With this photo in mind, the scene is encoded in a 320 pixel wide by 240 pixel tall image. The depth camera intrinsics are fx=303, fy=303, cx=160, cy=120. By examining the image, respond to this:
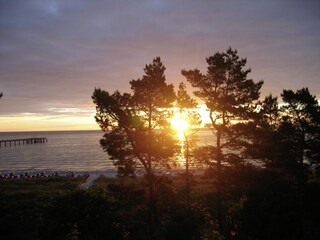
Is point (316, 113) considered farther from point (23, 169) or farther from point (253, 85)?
point (23, 169)

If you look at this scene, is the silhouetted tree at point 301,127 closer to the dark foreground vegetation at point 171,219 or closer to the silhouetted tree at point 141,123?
the dark foreground vegetation at point 171,219

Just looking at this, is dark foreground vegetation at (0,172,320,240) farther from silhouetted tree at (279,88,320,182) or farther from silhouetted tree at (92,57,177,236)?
silhouetted tree at (279,88,320,182)

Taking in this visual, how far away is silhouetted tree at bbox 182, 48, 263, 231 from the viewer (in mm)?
21500

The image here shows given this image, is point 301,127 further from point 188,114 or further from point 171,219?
point 171,219

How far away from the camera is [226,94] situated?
71.7 feet

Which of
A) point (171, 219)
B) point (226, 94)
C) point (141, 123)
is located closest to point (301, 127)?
point (226, 94)

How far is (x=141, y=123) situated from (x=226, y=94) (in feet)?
21.2

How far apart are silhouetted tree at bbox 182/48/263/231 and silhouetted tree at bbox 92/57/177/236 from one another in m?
2.60

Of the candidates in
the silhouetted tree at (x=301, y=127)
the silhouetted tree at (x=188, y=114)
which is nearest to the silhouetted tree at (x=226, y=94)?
the silhouetted tree at (x=188, y=114)

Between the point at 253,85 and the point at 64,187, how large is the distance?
34056 mm

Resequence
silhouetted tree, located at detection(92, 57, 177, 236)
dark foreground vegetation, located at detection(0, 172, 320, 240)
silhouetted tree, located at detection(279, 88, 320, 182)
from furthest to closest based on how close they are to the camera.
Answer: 1. silhouetted tree, located at detection(279, 88, 320, 182)
2. silhouetted tree, located at detection(92, 57, 177, 236)
3. dark foreground vegetation, located at detection(0, 172, 320, 240)

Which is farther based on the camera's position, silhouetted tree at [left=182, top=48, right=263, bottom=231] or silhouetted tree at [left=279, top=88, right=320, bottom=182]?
silhouetted tree at [left=279, top=88, right=320, bottom=182]

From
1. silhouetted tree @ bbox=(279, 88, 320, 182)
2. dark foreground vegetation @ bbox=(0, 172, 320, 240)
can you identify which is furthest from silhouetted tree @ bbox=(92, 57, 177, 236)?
silhouetted tree @ bbox=(279, 88, 320, 182)

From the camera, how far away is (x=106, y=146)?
2141 centimetres
